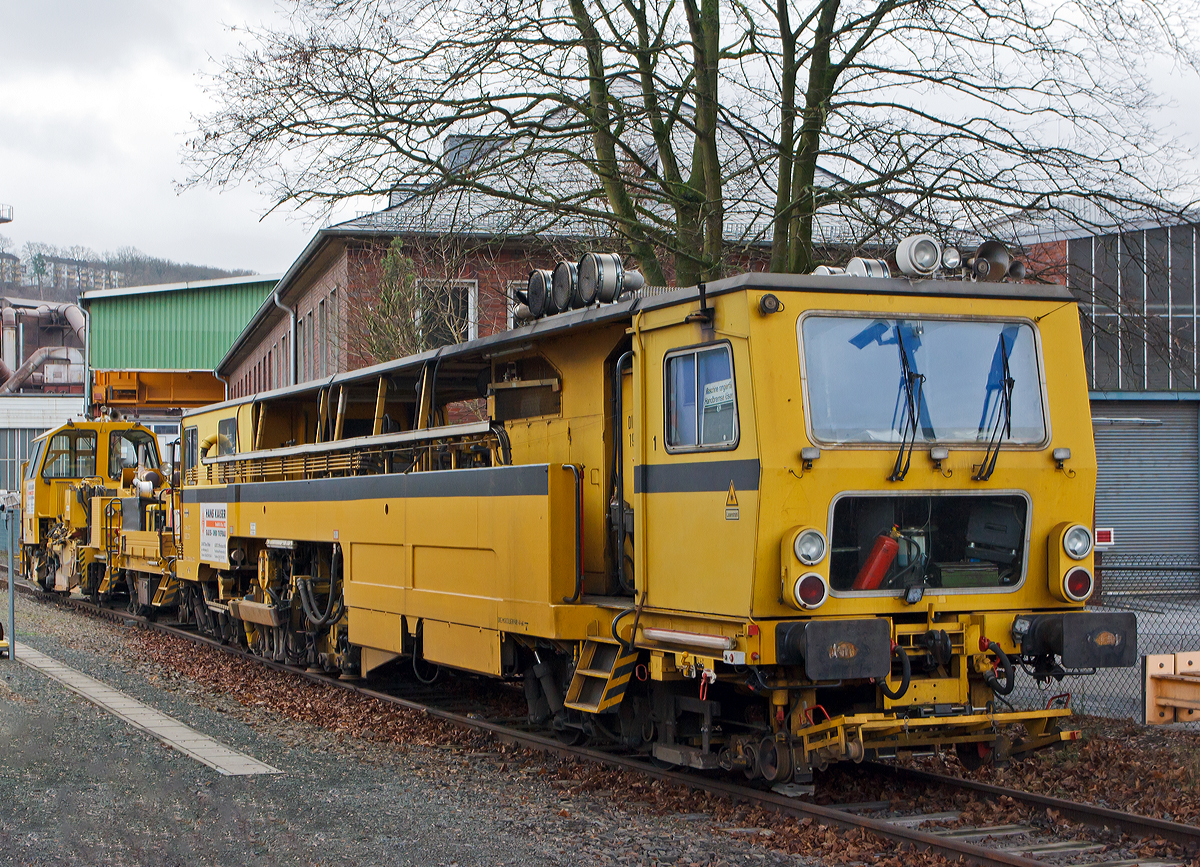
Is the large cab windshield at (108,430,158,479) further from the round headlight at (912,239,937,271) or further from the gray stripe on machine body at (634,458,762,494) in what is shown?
the round headlight at (912,239,937,271)

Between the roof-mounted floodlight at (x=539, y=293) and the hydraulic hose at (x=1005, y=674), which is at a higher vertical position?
the roof-mounted floodlight at (x=539, y=293)

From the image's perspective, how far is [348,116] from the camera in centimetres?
1208

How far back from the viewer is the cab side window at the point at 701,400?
7.09 m

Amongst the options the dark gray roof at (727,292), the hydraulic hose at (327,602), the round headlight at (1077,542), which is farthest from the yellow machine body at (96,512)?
the round headlight at (1077,542)

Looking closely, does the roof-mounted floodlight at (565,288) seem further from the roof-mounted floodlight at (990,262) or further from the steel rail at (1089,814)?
the steel rail at (1089,814)

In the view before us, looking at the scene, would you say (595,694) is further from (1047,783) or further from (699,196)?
(699,196)

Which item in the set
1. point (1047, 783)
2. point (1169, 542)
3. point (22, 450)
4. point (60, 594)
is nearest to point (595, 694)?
point (1047, 783)

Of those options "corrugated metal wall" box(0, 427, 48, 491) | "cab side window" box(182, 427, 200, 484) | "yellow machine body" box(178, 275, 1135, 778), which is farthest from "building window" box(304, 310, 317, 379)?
"yellow machine body" box(178, 275, 1135, 778)

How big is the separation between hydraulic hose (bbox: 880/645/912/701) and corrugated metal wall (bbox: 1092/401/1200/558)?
775 inches

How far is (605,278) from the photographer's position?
8375 mm

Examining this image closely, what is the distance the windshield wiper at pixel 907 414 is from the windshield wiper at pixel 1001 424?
19.3 inches

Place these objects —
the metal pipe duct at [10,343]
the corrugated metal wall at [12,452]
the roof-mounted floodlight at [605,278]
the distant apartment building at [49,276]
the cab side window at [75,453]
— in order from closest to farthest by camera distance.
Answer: the roof-mounted floodlight at [605,278], the cab side window at [75,453], the corrugated metal wall at [12,452], the metal pipe duct at [10,343], the distant apartment building at [49,276]

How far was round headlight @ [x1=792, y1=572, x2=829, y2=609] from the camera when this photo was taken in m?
6.76

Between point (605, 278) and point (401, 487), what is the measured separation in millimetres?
3072
